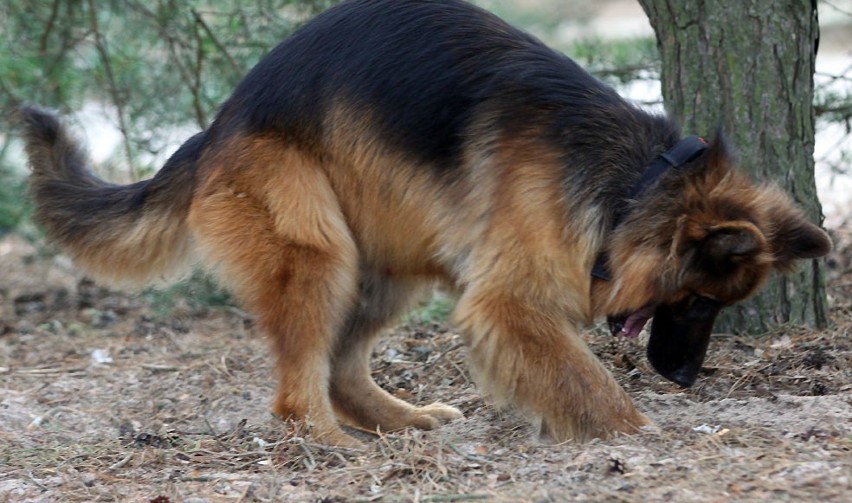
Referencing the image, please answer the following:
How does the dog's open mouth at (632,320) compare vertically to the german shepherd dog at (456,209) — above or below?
below

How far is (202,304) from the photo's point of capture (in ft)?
26.5

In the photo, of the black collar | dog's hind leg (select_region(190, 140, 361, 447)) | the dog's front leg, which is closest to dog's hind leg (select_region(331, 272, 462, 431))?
dog's hind leg (select_region(190, 140, 361, 447))

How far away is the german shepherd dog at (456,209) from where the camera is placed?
4352mm

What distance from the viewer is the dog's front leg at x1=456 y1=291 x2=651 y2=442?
4.30 meters

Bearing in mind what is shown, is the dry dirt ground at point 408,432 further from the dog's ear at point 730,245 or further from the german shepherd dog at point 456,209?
the dog's ear at point 730,245

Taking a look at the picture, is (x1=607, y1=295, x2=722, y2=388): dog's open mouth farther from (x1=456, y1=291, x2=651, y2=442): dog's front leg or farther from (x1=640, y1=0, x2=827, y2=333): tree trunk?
(x1=640, y1=0, x2=827, y2=333): tree trunk

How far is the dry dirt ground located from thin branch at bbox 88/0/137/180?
4.53ft

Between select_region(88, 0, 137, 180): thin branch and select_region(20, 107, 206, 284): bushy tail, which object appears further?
select_region(88, 0, 137, 180): thin branch

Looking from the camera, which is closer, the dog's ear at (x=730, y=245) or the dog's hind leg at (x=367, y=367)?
the dog's ear at (x=730, y=245)

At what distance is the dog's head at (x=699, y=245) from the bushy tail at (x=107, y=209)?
84.4 inches

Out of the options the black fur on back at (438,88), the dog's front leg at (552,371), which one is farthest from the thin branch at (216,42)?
the dog's front leg at (552,371)

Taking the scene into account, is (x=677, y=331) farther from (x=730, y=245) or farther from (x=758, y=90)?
(x=758, y=90)

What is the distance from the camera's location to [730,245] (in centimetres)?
414

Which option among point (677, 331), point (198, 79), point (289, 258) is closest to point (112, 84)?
point (198, 79)
